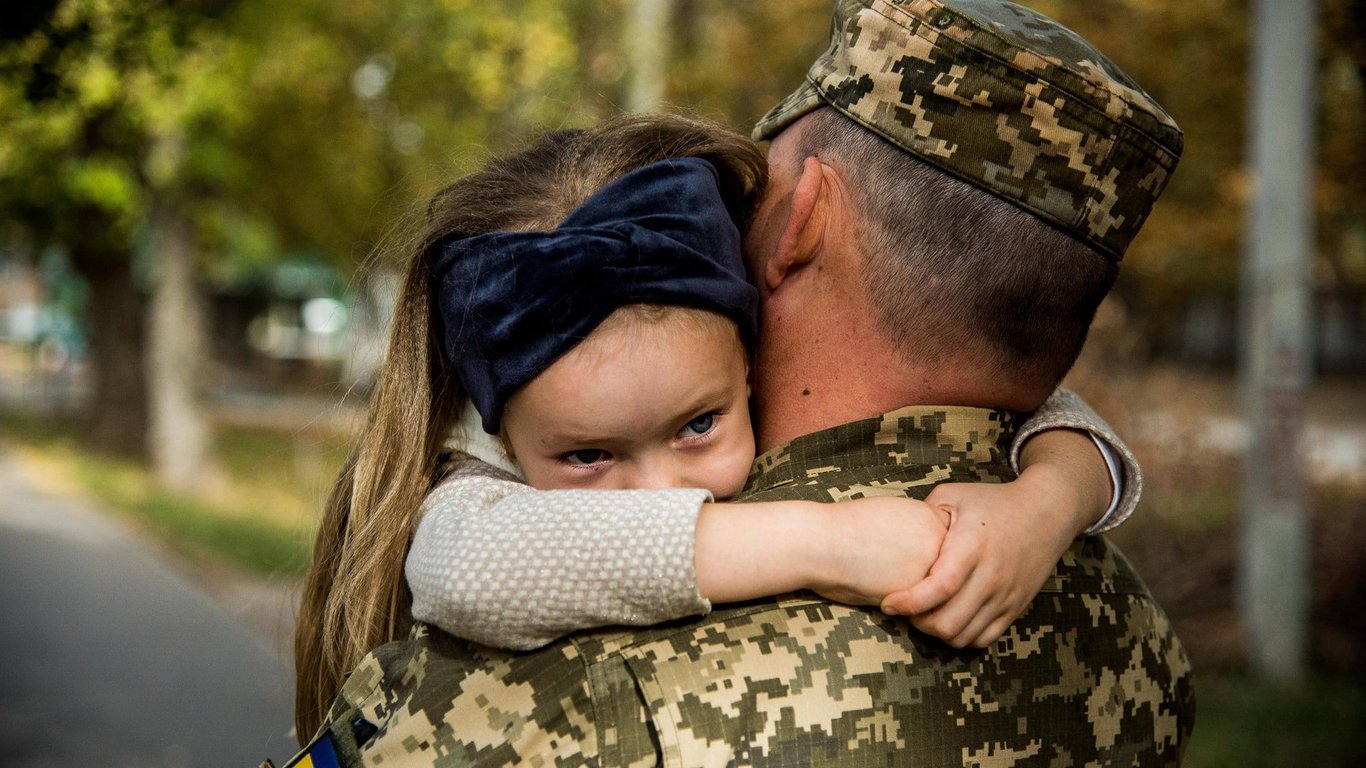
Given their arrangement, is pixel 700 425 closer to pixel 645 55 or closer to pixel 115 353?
pixel 645 55

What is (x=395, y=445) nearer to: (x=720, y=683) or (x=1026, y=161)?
(x=720, y=683)

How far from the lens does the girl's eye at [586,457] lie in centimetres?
176

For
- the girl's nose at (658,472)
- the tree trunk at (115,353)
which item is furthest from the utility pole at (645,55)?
the tree trunk at (115,353)

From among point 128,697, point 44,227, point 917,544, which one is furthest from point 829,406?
point 44,227

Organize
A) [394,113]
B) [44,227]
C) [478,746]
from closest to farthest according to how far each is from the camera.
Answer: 1. [478,746]
2. [44,227]
3. [394,113]

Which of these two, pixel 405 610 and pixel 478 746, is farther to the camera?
pixel 405 610

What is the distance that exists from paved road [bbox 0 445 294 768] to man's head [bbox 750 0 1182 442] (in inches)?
155

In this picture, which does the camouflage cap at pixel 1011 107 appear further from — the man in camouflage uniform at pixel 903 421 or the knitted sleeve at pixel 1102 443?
the knitted sleeve at pixel 1102 443

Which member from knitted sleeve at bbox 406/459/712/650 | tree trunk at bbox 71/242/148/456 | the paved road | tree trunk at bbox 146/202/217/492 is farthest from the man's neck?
tree trunk at bbox 71/242/148/456

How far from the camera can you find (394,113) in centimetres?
1485

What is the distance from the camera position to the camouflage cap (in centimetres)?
162

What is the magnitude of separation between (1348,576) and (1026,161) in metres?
7.22

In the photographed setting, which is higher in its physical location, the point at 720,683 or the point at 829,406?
the point at 829,406

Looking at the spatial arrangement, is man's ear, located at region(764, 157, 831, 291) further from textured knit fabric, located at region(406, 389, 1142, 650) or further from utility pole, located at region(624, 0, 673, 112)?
utility pole, located at region(624, 0, 673, 112)
